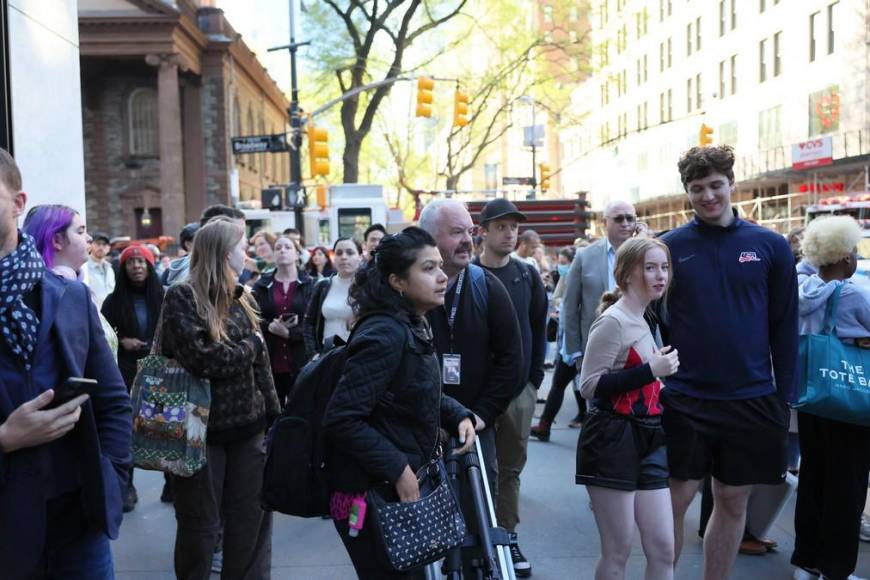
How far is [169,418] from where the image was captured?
4270 millimetres

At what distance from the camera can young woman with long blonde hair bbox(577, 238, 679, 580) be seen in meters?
3.92

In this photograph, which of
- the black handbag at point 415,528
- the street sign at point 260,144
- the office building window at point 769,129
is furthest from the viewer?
the office building window at point 769,129

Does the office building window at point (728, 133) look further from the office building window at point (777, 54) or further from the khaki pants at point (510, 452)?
the khaki pants at point (510, 452)

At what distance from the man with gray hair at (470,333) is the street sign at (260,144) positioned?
672 inches

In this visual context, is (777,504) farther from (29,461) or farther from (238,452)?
(29,461)

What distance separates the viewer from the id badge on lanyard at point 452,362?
178 inches

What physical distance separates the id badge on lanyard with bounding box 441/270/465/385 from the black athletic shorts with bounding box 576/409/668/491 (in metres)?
0.77

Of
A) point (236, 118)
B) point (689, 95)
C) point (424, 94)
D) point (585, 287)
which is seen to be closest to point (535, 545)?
point (585, 287)

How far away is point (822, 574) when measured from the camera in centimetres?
488

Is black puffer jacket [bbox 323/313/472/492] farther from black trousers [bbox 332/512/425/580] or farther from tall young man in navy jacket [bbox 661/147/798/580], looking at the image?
tall young man in navy jacket [bbox 661/147/798/580]

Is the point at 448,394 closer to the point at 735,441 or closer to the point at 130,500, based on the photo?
the point at 735,441

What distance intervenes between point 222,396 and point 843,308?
3.32m

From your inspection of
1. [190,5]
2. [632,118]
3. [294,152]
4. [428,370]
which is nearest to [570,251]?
[294,152]

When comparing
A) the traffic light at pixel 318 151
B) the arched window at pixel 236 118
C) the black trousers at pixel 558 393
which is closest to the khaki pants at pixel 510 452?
the black trousers at pixel 558 393
